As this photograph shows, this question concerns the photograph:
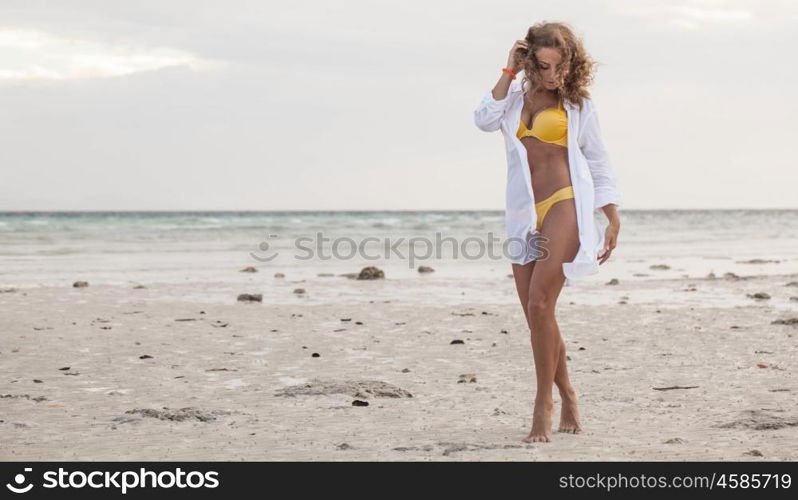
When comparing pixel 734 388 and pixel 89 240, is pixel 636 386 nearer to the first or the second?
pixel 734 388

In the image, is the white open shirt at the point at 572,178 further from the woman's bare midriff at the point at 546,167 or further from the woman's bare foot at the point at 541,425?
the woman's bare foot at the point at 541,425

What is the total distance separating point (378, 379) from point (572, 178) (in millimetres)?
2479

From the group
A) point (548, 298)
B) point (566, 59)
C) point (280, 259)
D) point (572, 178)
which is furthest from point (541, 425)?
point (280, 259)

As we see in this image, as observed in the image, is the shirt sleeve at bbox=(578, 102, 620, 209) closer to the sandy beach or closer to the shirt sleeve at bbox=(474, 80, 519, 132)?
the shirt sleeve at bbox=(474, 80, 519, 132)

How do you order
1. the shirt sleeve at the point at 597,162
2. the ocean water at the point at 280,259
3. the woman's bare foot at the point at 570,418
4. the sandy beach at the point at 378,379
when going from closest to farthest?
1. the sandy beach at the point at 378,379
2. the shirt sleeve at the point at 597,162
3. the woman's bare foot at the point at 570,418
4. the ocean water at the point at 280,259

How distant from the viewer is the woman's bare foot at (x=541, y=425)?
4.86 meters

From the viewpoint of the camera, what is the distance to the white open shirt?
4777 millimetres

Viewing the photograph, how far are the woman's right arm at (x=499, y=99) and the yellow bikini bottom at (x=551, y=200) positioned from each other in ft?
1.52

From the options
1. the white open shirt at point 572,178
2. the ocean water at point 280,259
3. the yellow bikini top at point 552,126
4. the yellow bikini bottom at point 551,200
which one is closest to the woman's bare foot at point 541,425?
the white open shirt at point 572,178

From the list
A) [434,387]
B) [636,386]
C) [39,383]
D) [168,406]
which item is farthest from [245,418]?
[636,386]

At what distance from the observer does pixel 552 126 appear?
484cm

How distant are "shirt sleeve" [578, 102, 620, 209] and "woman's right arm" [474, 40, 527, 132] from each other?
0.42 m

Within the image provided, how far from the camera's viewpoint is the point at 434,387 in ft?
21.2

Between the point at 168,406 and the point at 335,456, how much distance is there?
1677mm
